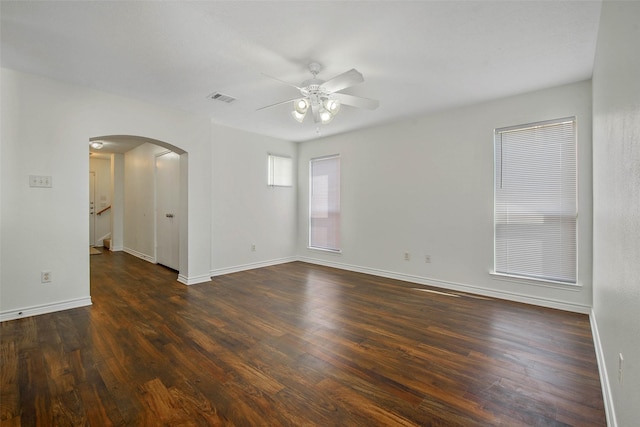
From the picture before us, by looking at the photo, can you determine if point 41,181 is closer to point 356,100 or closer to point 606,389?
point 356,100

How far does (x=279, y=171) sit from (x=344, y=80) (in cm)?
362

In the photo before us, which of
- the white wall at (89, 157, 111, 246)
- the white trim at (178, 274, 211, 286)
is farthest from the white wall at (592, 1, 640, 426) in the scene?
the white wall at (89, 157, 111, 246)

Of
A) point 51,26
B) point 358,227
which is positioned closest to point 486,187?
point 358,227

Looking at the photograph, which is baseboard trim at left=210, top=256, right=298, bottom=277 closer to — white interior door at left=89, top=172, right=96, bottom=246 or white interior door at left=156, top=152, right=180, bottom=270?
white interior door at left=156, top=152, right=180, bottom=270

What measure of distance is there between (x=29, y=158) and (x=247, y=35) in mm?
2776

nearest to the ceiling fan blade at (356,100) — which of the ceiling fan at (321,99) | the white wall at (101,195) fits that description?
the ceiling fan at (321,99)

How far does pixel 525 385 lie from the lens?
1.90m

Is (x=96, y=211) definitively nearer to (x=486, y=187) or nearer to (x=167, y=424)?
(x=167, y=424)

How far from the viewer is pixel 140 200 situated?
662cm

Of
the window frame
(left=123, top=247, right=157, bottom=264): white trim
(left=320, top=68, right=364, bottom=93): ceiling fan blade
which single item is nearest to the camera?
(left=320, top=68, right=364, bottom=93): ceiling fan blade

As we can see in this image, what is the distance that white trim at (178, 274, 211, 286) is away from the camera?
4336mm

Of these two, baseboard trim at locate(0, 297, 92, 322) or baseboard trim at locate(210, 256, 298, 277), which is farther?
baseboard trim at locate(210, 256, 298, 277)

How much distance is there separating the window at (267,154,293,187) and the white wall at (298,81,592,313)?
1147 mm

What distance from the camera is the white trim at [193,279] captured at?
4336 mm
